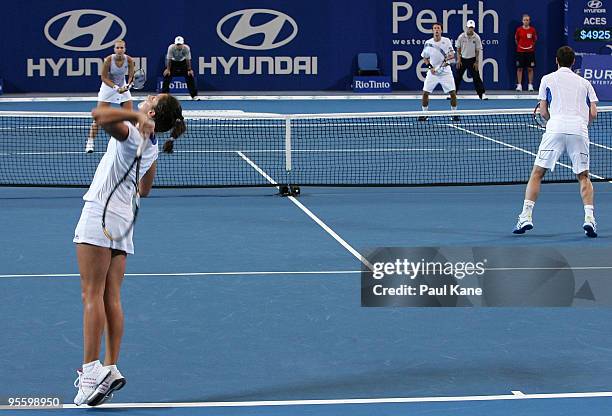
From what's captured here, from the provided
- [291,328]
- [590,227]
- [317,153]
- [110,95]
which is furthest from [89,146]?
[291,328]

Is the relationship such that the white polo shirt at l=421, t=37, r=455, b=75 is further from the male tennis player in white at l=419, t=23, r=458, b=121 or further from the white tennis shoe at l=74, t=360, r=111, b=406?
the white tennis shoe at l=74, t=360, r=111, b=406

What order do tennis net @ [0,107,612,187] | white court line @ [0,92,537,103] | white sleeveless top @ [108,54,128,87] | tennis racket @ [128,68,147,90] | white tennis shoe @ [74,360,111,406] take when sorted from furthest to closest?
white court line @ [0,92,537,103] → white sleeveless top @ [108,54,128,87] → tennis racket @ [128,68,147,90] → tennis net @ [0,107,612,187] → white tennis shoe @ [74,360,111,406]

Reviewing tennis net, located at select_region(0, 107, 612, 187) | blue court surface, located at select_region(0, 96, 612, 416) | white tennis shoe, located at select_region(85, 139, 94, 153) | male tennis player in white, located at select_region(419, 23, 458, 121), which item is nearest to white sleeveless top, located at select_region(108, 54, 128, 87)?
white tennis shoe, located at select_region(85, 139, 94, 153)

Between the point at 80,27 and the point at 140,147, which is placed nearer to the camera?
the point at 140,147

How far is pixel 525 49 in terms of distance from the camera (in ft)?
106

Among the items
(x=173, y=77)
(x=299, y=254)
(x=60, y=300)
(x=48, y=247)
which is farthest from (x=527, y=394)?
(x=173, y=77)

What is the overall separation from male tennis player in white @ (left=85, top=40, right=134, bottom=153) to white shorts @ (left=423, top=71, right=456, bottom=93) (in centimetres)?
731

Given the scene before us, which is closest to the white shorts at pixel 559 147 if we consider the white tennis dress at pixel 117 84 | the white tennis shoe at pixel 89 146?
the white tennis dress at pixel 117 84

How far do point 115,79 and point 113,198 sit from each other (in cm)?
1295

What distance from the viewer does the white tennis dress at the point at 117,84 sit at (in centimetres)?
1803

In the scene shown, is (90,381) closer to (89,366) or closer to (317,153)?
(89,366)

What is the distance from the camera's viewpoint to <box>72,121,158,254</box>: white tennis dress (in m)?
6.09

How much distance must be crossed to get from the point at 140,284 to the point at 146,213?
154 inches

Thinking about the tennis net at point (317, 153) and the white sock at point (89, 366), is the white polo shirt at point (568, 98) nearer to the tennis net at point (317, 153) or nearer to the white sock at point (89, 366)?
the tennis net at point (317, 153)
